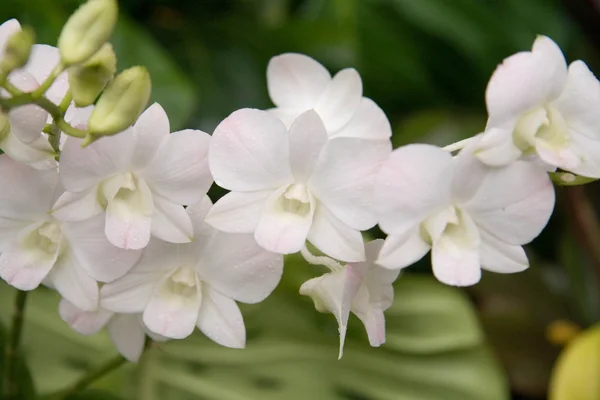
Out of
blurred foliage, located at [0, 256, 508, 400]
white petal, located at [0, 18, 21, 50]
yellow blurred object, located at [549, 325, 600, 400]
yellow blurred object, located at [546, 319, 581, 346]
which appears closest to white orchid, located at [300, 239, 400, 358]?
white petal, located at [0, 18, 21, 50]

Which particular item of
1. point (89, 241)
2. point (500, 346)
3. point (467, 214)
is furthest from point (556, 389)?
point (89, 241)

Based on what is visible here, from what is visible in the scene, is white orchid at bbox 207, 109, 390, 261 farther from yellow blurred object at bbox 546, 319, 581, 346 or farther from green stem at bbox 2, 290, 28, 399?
yellow blurred object at bbox 546, 319, 581, 346

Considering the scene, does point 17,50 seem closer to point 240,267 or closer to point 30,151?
point 30,151

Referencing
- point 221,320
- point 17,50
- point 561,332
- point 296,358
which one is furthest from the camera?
point 561,332

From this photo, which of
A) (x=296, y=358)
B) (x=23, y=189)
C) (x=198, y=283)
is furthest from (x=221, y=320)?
(x=296, y=358)

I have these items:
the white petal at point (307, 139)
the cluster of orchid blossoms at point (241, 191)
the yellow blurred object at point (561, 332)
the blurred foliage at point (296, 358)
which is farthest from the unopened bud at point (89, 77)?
the yellow blurred object at point (561, 332)

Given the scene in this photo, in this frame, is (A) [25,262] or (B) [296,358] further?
(B) [296,358]
